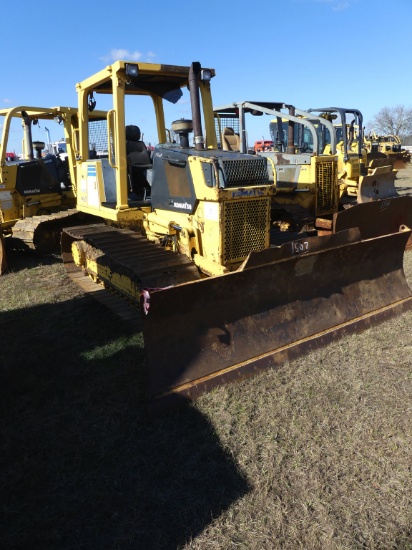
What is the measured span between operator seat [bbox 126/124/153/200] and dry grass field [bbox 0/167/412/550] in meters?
2.13

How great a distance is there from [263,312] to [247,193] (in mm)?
1166

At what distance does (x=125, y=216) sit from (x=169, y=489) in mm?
3198

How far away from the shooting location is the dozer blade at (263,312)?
139 inches

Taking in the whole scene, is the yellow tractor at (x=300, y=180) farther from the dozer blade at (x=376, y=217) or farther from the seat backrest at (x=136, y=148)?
the seat backrest at (x=136, y=148)

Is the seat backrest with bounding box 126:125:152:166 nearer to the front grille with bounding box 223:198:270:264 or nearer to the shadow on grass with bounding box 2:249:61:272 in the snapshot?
the front grille with bounding box 223:198:270:264

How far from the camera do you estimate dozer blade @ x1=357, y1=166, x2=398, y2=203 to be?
10.0 metres

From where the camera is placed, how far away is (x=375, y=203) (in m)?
6.38

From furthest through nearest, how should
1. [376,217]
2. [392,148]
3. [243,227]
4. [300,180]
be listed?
[392,148] < [300,180] < [376,217] < [243,227]

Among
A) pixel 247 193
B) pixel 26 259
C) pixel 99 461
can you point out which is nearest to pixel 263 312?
pixel 247 193

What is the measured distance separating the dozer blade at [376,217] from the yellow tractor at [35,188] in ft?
15.5

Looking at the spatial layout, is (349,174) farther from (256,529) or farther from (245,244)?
(256,529)

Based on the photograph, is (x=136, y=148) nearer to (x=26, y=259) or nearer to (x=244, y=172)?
(x=244, y=172)

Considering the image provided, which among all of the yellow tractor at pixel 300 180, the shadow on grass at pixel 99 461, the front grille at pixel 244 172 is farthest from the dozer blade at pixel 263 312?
the yellow tractor at pixel 300 180

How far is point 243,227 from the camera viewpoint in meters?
4.41
